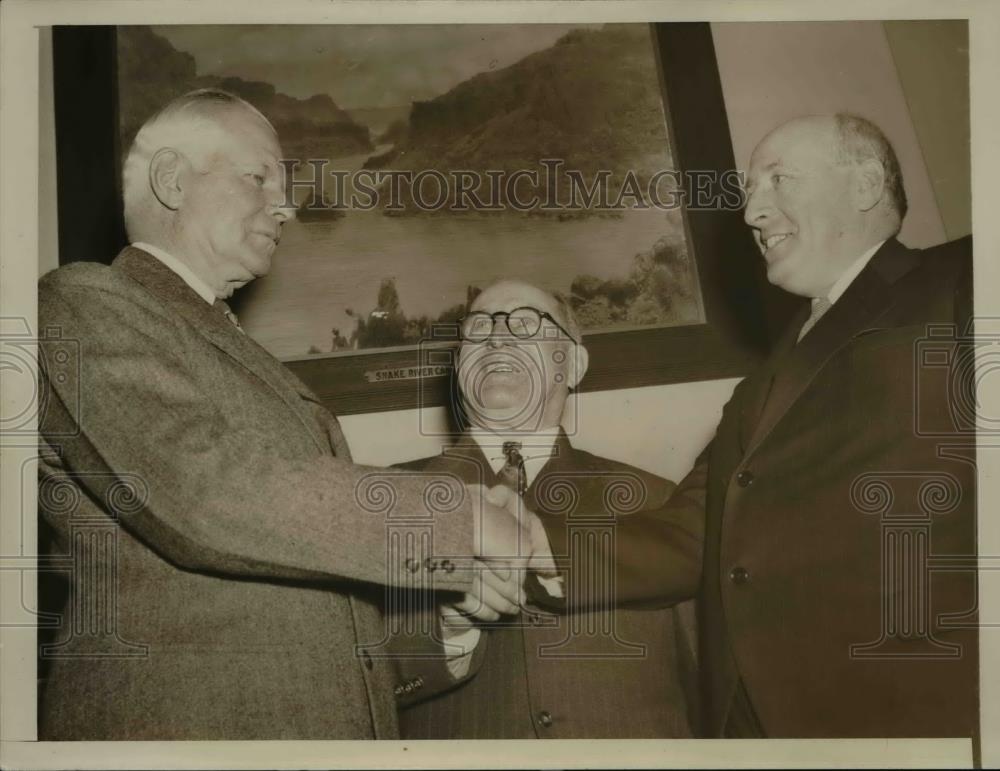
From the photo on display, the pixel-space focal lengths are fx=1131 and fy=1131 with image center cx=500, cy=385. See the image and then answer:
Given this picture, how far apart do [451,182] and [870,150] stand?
108 centimetres

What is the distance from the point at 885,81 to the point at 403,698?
78.8 inches

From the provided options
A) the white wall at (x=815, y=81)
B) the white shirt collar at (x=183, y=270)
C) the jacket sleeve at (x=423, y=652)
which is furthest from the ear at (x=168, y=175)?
the white wall at (x=815, y=81)

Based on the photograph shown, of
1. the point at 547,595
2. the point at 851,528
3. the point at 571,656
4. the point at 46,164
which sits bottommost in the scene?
the point at 571,656

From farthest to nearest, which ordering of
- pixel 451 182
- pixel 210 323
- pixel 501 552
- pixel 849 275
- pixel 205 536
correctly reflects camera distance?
1. pixel 451 182
2. pixel 849 275
3. pixel 501 552
4. pixel 210 323
5. pixel 205 536

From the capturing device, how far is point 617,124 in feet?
9.73

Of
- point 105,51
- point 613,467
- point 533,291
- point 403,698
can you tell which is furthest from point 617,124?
point 403,698

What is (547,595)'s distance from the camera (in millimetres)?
2799

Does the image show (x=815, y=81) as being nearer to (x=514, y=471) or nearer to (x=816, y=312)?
(x=816, y=312)

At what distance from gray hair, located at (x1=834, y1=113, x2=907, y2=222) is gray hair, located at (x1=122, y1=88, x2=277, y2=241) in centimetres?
148

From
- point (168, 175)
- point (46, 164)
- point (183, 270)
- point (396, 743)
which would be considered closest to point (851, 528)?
point (396, 743)

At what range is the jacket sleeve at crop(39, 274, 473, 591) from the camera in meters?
2.51

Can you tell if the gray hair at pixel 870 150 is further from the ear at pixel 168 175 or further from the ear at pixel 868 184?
the ear at pixel 168 175

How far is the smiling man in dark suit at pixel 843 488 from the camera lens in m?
2.76

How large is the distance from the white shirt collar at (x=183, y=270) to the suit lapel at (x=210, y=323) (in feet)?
0.17
